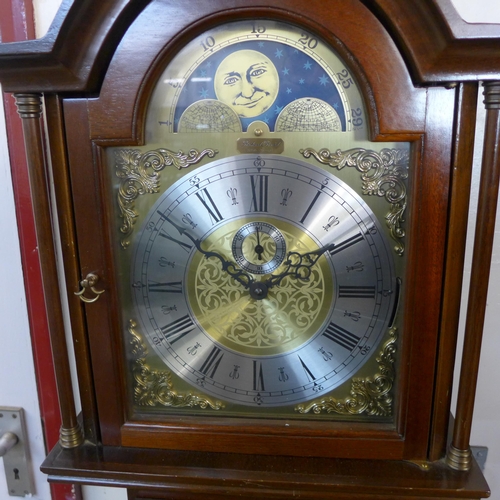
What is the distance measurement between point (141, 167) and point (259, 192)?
7.0 inches

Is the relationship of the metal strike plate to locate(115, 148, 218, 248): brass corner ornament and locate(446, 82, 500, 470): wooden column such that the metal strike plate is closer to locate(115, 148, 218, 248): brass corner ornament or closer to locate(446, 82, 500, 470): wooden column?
locate(115, 148, 218, 248): brass corner ornament

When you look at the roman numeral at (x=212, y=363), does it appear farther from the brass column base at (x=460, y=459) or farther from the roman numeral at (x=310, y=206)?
the brass column base at (x=460, y=459)

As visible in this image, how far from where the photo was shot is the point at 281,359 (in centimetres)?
75

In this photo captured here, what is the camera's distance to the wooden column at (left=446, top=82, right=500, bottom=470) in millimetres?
618

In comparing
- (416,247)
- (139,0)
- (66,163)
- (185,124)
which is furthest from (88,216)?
(416,247)

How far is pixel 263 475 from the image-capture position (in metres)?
0.73

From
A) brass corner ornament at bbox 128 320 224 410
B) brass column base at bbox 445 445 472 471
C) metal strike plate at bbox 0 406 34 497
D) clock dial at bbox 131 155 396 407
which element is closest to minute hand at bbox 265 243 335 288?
clock dial at bbox 131 155 396 407

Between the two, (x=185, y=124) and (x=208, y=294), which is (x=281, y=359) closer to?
(x=208, y=294)

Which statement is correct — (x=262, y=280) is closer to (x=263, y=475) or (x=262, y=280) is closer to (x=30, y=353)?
(x=263, y=475)

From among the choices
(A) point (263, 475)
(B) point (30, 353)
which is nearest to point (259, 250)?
(A) point (263, 475)

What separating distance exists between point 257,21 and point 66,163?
33 centimetres

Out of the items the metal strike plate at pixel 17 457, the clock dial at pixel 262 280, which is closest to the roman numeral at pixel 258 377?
the clock dial at pixel 262 280

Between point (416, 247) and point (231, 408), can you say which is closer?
point (416, 247)

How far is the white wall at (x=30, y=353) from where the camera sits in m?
0.94
